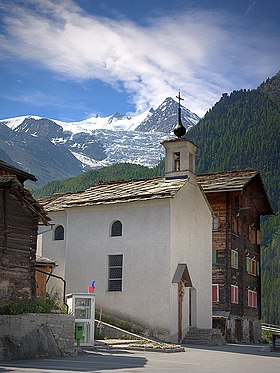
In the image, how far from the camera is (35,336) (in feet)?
70.1

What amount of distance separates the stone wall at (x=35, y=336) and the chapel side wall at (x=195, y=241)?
11.1m

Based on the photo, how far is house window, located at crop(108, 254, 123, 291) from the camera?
3475 cm

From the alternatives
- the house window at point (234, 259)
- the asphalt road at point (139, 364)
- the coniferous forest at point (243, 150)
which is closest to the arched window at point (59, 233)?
the house window at point (234, 259)

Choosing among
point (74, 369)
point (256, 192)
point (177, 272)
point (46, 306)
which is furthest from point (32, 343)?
point (256, 192)

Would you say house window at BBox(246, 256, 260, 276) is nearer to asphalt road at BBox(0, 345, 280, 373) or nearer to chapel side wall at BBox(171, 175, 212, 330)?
chapel side wall at BBox(171, 175, 212, 330)

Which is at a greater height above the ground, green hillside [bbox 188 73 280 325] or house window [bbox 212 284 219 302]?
green hillside [bbox 188 73 280 325]

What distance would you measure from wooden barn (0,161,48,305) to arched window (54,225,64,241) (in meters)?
13.8

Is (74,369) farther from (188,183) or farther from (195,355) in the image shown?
(188,183)

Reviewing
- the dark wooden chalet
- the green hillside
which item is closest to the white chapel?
the dark wooden chalet

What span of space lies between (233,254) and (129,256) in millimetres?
10584

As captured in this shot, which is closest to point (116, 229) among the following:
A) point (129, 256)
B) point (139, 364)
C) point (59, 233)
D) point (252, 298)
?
point (129, 256)

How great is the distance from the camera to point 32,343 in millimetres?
21172

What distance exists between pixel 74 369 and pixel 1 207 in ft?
28.6

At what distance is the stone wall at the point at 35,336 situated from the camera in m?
20.7
